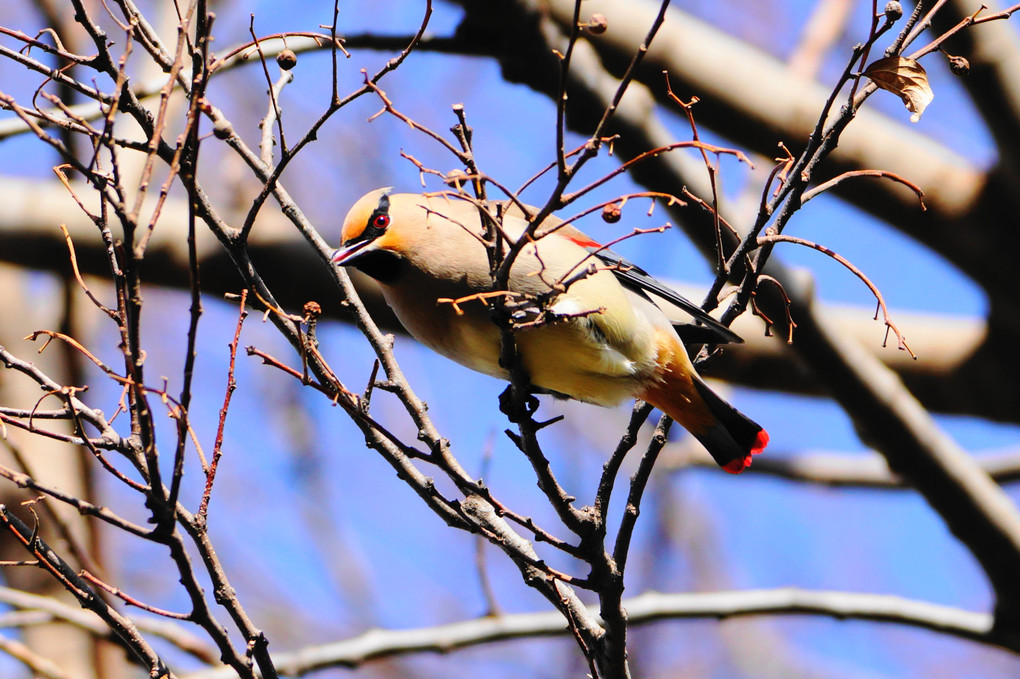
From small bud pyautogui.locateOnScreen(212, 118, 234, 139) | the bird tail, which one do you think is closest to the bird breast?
the bird tail

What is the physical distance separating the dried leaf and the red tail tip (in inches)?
71.8

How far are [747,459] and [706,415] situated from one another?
0.30 meters

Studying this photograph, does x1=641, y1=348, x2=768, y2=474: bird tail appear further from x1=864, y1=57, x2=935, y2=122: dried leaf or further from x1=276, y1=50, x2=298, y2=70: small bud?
x1=276, y1=50, x2=298, y2=70: small bud

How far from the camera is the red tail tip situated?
375cm

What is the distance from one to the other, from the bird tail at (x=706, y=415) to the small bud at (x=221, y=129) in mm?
1795

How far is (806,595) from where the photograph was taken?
452cm

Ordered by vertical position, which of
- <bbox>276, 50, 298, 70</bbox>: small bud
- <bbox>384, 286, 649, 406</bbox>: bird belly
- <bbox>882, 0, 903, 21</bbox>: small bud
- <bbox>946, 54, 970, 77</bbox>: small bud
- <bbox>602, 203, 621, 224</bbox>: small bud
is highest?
<bbox>276, 50, 298, 70</bbox>: small bud

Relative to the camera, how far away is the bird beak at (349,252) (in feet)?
10.7

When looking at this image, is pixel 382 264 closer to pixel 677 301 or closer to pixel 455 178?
pixel 677 301

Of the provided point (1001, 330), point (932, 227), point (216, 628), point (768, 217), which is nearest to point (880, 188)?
point (932, 227)

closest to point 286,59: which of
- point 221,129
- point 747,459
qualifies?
point 221,129

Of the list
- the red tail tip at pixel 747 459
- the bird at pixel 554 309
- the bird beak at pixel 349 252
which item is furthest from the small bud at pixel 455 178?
the red tail tip at pixel 747 459

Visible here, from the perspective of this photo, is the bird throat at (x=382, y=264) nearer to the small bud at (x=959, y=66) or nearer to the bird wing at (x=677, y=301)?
the bird wing at (x=677, y=301)

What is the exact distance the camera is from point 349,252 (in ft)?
10.9
